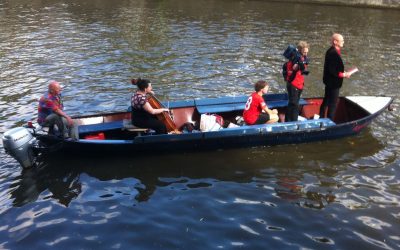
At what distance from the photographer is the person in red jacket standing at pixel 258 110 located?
32.3ft

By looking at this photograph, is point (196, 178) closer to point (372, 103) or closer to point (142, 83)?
point (142, 83)

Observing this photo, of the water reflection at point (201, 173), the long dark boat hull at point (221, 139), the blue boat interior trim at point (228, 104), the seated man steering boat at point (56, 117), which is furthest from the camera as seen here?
the blue boat interior trim at point (228, 104)

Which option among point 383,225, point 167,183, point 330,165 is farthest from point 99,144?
point 383,225

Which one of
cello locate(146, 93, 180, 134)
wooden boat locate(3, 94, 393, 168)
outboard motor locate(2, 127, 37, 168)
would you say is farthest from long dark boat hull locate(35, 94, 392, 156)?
cello locate(146, 93, 180, 134)

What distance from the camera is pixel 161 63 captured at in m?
17.1

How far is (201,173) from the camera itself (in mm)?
9203

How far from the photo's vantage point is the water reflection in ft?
27.7

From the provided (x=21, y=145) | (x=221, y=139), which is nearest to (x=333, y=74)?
(x=221, y=139)

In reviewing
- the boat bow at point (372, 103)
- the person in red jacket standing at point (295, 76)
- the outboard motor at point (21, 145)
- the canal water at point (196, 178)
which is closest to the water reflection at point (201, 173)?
the canal water at point (196, 178)

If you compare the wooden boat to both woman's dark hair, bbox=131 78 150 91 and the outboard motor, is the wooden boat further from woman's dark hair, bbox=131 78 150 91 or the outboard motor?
woman's dark hair, bbox=131 78 150 91

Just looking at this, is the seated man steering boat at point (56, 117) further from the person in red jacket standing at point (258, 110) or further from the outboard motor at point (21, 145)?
the person in red jacket standing at point (258, 110)

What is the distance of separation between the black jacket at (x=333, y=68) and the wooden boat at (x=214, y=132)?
95 centimetres

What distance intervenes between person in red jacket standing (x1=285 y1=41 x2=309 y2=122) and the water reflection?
872 mm

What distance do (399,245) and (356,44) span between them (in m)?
15.1
